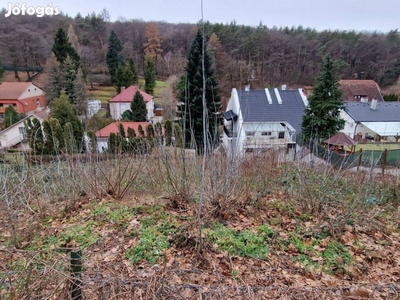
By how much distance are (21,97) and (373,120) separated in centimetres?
3047

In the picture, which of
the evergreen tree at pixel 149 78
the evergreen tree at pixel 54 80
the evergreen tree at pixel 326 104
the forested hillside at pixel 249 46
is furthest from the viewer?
the forested hillside at pixel 249 46

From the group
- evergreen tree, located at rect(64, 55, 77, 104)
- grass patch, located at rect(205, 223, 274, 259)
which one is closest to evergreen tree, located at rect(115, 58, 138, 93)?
evergreen tree, located at rect(64, 55, 77, 104)

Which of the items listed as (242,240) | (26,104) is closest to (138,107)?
(26,104)

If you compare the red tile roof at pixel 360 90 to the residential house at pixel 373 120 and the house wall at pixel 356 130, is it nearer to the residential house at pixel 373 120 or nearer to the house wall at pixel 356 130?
the residential house at pixel 373 120

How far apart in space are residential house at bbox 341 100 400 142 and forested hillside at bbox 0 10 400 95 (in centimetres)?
874

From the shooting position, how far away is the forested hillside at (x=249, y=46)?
2839cm

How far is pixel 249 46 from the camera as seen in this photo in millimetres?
27562

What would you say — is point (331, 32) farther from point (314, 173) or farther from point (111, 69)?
point (314, 173)

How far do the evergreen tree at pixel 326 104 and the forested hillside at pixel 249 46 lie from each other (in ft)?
48.0

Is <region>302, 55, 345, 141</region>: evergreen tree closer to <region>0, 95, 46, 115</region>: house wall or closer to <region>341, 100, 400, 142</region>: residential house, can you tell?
<region>341, 100, 400, 142</region>: residential house

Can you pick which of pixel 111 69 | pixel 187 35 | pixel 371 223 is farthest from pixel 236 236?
pixel 187 35

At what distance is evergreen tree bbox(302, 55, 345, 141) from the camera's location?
12.5 meters

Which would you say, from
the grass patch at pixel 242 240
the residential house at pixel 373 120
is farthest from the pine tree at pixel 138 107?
the grass patch at pixel 242 240

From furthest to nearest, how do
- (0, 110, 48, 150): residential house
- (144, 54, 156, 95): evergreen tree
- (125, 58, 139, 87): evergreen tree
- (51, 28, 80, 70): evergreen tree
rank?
(144, 54, 156, 95): evergreen tree → (125, 58, 139, 87): evergreen tree → (51, 28, 80, 70): evergreen tree → (0, 110, 48, 150): residential house
